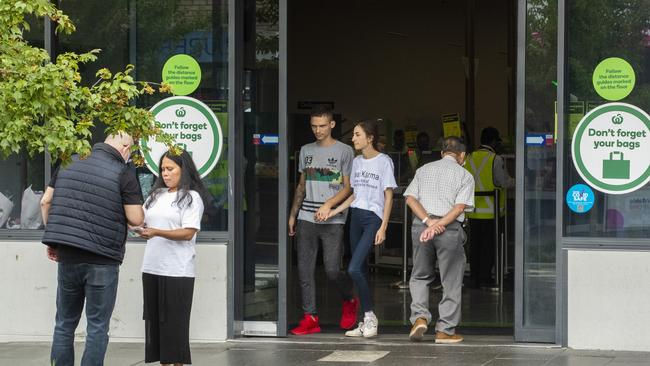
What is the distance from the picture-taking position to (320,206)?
1076 centimetres

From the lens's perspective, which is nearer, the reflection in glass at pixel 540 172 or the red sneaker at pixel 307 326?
the reflection in glass at pixel 540 172

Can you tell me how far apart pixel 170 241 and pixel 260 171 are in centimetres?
251

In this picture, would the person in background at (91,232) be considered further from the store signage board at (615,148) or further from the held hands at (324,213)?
the store signage board at (615,148)

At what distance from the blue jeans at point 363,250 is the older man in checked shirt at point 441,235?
0.42m

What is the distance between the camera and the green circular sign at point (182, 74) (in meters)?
10.5

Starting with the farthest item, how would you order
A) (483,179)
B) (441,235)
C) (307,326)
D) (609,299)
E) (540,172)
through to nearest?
1. (483,179)
2. (307,326)
3. (441,235)
4. (540,172)
5. (609,299)

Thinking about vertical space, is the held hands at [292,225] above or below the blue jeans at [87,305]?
above

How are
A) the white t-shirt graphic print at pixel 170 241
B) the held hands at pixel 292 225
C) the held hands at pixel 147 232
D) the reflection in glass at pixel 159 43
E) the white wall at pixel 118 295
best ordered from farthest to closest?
the held hands at pixel 292 225, the reflection in glass at pixel 159 43, the white wall at pixel 118 295, the white t-shirt graphic print at pixel 170 241, the held hands at pixel 147 232

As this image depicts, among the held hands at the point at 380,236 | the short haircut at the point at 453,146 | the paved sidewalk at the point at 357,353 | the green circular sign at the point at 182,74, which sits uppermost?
the green circular sign at the point at 182,74

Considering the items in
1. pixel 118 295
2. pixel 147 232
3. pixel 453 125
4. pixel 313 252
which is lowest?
pixel 118 295

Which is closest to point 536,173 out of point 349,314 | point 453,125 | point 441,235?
point 441,235

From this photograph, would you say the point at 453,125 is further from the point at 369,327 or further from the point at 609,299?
the point at 609,299

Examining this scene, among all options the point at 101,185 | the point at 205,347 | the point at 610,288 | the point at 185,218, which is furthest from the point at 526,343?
the point at 101,185

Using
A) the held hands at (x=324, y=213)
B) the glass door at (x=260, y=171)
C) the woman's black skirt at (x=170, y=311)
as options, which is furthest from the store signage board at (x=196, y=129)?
the woman's black skirt at (x=170, y=311)
